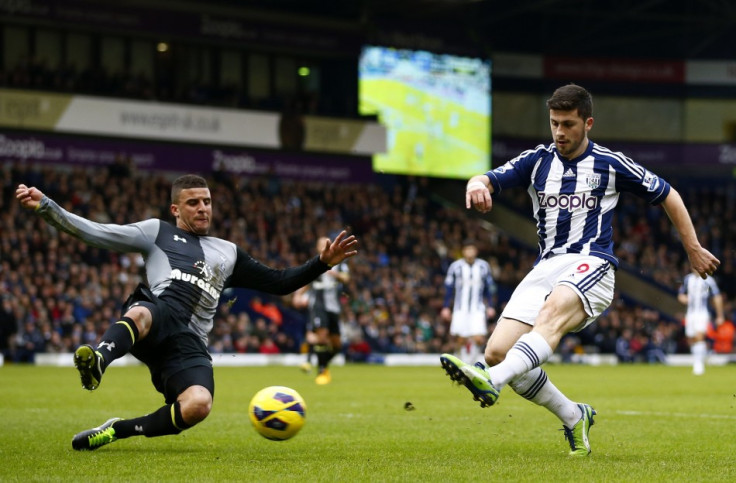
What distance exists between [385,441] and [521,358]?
8.10 feet

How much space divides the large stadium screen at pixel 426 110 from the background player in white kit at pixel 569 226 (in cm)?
3225

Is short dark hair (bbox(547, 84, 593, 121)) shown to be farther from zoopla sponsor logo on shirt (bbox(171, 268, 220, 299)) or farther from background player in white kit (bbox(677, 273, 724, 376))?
background player in white kit (bbox(677, 273, 724, 376))

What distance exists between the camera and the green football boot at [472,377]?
6457mm

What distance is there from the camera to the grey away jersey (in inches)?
317

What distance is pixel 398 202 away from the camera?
1566 inches

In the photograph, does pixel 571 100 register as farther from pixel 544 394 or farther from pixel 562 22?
pixel 562 22

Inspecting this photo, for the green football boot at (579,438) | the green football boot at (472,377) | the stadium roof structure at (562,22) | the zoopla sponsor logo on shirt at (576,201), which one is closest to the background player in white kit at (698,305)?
the stadium roof structure at (562,22)

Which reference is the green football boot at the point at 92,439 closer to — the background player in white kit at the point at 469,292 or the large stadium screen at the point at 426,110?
the background player in white kit at the point at 469,292

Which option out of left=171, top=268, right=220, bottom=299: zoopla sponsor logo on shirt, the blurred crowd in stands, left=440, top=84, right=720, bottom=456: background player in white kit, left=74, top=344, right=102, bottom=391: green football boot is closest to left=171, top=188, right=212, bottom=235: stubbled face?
left=171, top=268, right=220, bottom=299: zoopla sponsor logo on shirt

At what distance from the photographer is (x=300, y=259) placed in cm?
3381

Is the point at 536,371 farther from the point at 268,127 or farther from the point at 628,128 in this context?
the point at 628,128

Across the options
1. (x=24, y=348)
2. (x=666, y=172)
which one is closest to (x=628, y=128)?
(x=666, y=172)

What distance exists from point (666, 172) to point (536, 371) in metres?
42.2

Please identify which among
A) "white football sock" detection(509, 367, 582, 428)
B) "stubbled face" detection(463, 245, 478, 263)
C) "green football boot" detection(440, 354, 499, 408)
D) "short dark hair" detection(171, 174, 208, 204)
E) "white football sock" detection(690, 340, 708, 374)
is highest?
"short dark hair" detection(171, 174, 208, 204)
